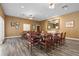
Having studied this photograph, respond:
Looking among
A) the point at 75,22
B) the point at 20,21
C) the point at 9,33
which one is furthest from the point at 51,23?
the point at 9,33

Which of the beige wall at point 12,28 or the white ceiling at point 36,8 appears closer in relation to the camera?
the white ceiling at point 36,8

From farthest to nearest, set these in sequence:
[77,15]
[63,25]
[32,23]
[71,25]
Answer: [32,23]
[63,25]
[71,25]
[77,15]

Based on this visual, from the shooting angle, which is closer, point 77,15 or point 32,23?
point 77,15

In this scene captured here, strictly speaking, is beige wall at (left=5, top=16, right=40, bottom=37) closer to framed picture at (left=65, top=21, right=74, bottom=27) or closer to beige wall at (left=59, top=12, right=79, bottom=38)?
beige wall at (left=59, top=12, right=79, bottom=38)

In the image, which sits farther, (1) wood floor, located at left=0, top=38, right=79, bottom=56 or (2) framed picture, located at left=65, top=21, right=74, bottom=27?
(2) framed picture, located at left=65, top=21, right=74, bottom=27

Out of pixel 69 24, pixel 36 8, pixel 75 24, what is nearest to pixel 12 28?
pixel 36 8

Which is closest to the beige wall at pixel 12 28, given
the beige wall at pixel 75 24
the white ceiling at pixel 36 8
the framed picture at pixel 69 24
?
the white ceiling at pixel 36 8

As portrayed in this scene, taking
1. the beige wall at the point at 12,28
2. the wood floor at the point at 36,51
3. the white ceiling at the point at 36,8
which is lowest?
the wood floor at the point at 36,51

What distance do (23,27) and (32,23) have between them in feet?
4.66

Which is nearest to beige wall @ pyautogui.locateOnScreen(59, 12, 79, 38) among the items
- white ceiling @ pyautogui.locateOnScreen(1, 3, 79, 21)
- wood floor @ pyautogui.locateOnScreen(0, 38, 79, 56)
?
white ceiling @ pyautogui.locateOnScreen(1, 3, 79, 21)

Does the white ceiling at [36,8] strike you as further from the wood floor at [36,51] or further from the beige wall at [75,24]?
the wood floor at [36,51]

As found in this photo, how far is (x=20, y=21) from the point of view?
9953 millimetres

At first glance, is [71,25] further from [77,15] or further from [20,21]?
[20,21]

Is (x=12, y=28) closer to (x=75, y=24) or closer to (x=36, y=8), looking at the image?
(x=36, y=8)
